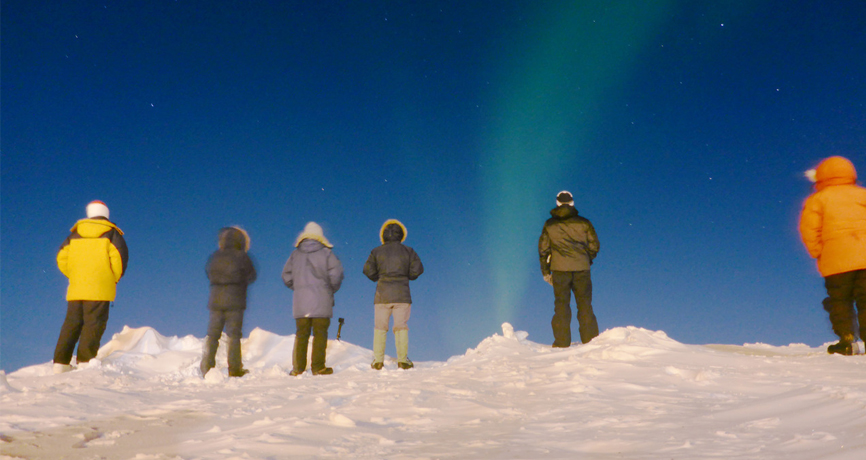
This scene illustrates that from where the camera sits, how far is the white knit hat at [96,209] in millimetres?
7434

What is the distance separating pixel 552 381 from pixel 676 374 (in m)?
1.02

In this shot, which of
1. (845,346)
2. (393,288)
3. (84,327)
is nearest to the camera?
(845,346)

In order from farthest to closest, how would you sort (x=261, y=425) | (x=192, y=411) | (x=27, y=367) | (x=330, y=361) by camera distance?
(x=330, y=361) < (x=27, y=367) < (x=192, y=411) < (x=261, y=425)

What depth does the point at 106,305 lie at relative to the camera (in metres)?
7.23

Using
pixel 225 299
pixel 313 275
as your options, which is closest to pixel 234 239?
pixel 225 299

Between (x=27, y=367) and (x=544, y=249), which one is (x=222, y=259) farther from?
(x=544, y=249)

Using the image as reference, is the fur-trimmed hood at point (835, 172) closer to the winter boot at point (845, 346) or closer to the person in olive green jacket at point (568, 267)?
the winter boot at point (845, 346)

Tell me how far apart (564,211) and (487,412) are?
4.91 m

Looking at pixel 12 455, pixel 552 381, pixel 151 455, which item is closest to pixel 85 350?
pixel 12 455

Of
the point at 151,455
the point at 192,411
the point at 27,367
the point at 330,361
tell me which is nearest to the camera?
the point at 151,455

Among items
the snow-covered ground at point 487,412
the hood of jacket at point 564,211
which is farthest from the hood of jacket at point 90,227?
the hood of jacket at point 564,211

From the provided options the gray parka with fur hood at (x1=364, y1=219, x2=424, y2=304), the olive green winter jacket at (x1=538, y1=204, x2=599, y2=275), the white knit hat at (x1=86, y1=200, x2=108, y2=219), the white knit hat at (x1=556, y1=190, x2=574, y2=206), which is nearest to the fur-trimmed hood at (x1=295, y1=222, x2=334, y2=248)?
the gray parka with fur hood at (x1=364, y1=219, x2=424, y2=304)

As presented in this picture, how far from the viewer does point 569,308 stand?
791cm

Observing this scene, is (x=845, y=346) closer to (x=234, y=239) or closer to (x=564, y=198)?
(x=564, y=198)
